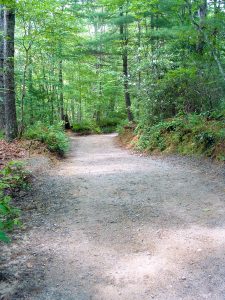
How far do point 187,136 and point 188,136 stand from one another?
0.12 feet

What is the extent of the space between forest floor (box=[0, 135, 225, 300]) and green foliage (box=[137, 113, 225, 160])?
6.00 ft

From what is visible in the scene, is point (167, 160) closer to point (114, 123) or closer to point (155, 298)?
point (155, 298)

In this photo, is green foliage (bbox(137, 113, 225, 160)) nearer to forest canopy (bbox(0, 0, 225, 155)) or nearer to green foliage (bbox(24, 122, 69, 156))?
forest canopy (bbox(0, 0, 225, 155))

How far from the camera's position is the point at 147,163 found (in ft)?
32.0

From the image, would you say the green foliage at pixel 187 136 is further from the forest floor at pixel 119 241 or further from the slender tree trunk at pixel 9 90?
the slender tree trunk at pixel 9 90

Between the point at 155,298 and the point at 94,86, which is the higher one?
the point at 94,86

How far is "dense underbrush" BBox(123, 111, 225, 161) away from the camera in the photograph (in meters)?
9.09

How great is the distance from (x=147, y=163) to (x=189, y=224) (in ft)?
16.7

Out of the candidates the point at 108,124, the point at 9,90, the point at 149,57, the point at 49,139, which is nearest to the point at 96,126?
the point at 108,124

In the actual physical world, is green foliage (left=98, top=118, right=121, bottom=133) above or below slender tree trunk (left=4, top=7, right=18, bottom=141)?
below

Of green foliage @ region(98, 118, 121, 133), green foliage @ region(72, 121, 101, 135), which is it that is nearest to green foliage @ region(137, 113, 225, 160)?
green foliage @ region(72, 121, 101, 135)

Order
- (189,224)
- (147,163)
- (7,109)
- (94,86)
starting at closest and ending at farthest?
(189,224)
(147,163)
(7,109)
(94,86)

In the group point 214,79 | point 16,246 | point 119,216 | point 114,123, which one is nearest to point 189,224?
point 119,216

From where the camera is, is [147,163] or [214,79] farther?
[214,79]
